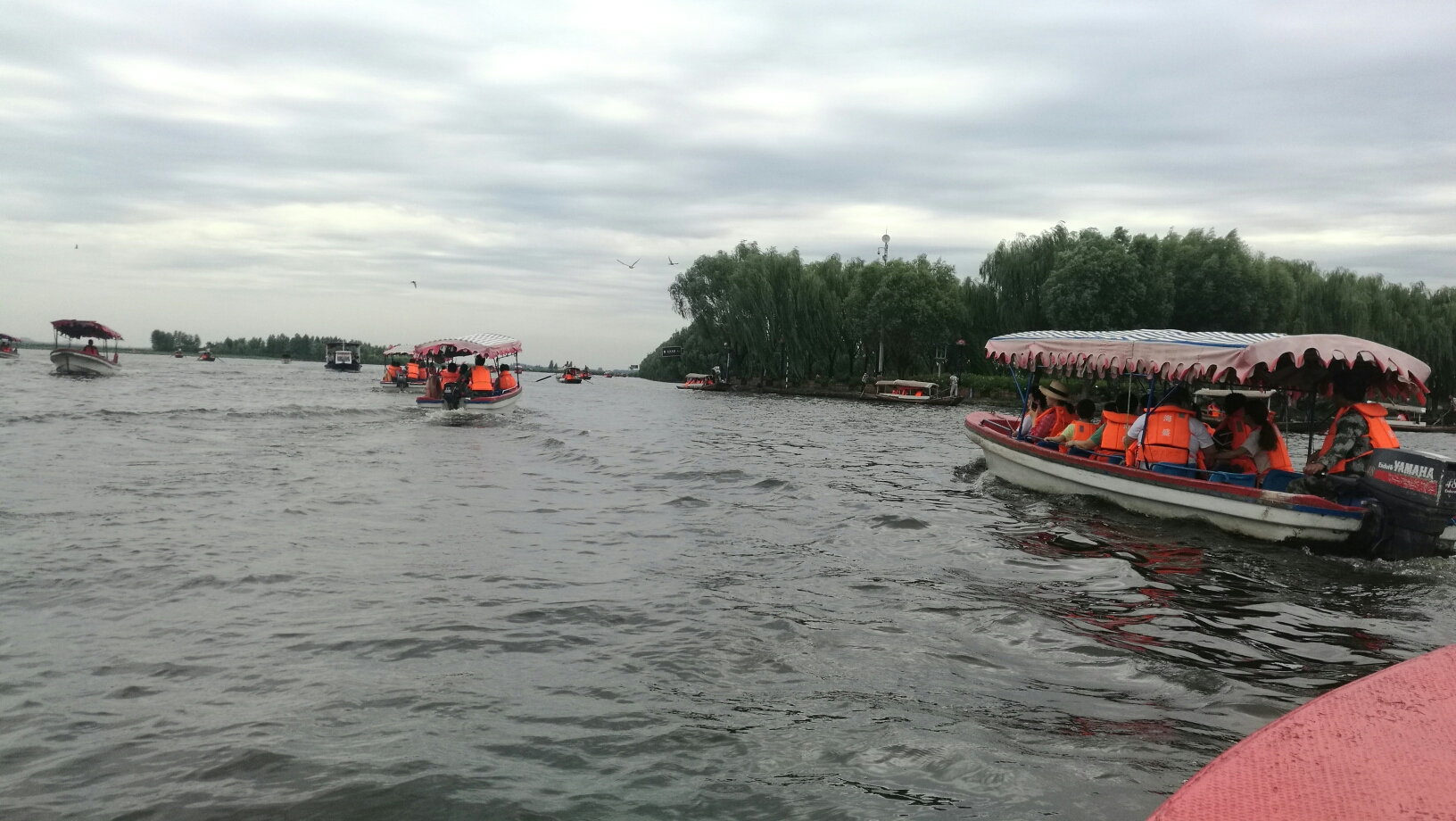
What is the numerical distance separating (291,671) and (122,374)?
63.9 metres

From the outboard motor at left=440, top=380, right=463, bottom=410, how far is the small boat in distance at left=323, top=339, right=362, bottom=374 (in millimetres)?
67887

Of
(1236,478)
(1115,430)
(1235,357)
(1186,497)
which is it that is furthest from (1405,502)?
(1115,430)

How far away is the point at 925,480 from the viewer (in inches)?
766

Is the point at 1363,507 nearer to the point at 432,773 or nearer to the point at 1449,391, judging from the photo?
the point at 432,773

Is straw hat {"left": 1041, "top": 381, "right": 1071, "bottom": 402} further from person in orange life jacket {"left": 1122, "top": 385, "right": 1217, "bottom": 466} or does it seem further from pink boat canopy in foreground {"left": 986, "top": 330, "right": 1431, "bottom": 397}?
person in orange life jacket {"left": 1122, "top": 385, "right": 1217, "bottom": 466}

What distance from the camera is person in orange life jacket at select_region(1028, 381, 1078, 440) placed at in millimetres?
17625

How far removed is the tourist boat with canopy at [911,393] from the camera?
6094 centimetres

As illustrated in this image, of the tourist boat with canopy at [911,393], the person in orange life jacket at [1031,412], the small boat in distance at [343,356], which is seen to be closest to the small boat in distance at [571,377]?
the small boat in distance at [343,356]

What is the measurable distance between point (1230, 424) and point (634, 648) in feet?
36.0

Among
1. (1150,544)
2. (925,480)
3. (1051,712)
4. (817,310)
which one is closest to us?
(1051,712)

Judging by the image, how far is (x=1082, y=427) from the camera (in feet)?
52.9

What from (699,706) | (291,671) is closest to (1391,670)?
(699,706)

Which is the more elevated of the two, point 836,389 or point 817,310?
point 817,310

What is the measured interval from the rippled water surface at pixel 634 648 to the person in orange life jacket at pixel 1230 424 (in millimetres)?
2006
